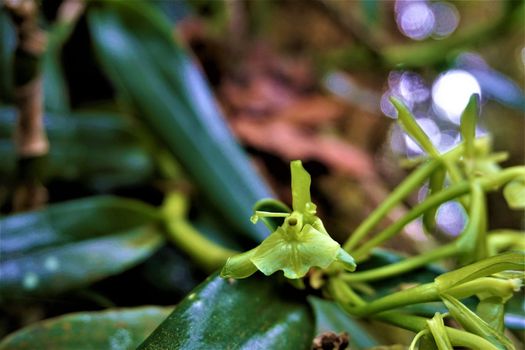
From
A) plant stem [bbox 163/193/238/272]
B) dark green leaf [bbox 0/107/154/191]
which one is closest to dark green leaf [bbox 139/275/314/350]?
plant stem [bbox 163/193/238/272]

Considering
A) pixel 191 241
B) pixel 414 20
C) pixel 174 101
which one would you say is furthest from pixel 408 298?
pixel 414 20

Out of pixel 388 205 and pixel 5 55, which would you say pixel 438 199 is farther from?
pixel 5 55

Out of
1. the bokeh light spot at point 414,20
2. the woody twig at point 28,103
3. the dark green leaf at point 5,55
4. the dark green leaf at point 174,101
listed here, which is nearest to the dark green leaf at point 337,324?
the dark green leaf at point 174,101

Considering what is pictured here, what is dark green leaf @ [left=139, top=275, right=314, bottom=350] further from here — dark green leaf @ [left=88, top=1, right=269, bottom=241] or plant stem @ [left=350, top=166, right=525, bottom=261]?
dark green leaf @ [left=88, top=1, right=269, bottom=241]

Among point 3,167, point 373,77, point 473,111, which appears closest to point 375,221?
point 473,111

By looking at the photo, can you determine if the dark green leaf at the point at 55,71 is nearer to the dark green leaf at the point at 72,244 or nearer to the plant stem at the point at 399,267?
the dark green leaf at the point at 72,244

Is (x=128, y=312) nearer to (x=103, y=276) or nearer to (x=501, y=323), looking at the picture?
(x=103, y=276)
